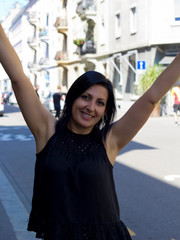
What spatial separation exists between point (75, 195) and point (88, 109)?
0.41m

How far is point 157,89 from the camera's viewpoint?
2475 millimetres

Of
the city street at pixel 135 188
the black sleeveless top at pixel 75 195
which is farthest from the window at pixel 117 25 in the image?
the black sleeveless top at pixel 75 195

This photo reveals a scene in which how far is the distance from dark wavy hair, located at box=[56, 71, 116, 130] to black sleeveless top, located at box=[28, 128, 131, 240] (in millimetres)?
212

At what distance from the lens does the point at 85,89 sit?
2.48 meters

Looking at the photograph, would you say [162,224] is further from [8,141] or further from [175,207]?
[8,141]

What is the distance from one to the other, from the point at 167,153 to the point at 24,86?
33.9 feet

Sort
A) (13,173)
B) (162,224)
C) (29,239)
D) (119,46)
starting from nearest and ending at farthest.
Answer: (29,239) < (162,224) < (13,173) < (119,46)

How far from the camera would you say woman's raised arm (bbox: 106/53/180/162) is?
247cm

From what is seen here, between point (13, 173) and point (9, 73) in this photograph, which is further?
point (13, 173)

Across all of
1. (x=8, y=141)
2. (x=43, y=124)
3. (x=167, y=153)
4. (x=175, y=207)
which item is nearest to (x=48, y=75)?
(x=8, y=141)

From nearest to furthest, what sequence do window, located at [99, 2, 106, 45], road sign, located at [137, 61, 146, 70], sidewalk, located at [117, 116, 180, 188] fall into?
sidewalk, located at [117, 116, 180, 188], road sign, located at [137, 61, 146, 70], window, located at [99, 2, 106, 45]

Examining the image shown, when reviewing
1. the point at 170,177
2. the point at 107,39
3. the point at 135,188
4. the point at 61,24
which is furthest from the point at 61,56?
the point at 135,188

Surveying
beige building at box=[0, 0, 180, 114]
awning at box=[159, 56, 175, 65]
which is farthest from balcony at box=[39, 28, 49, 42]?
awning at box=[159, 56, 175, 65]

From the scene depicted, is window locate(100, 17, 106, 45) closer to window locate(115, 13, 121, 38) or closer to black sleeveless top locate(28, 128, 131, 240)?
window locate(115, 13, 121, 38)
